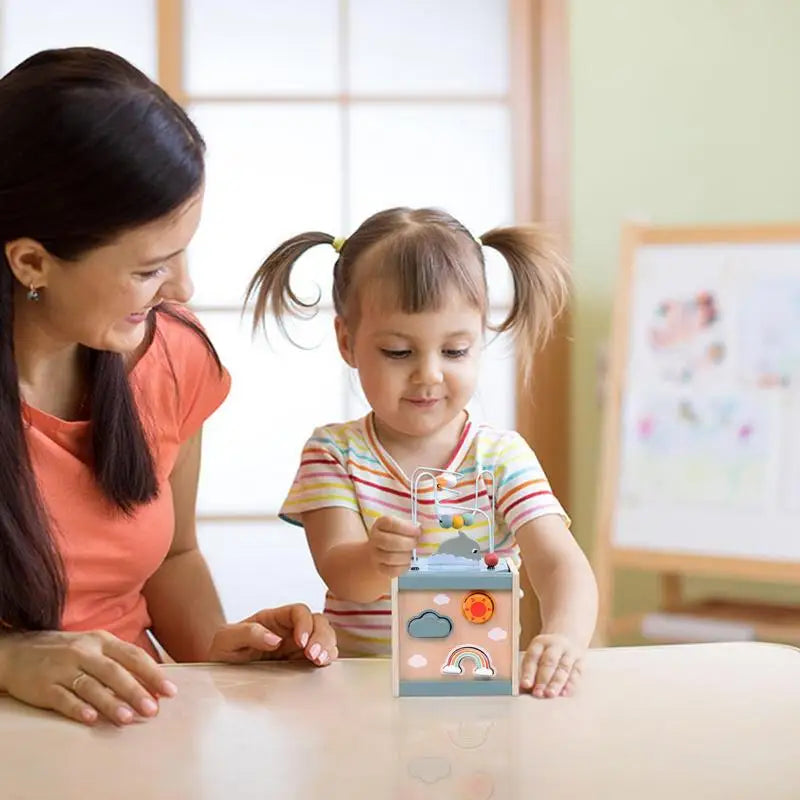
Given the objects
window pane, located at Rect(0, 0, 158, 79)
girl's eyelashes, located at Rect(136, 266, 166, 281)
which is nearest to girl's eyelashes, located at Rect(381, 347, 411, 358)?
girl's eyelashes, located at Rect(136, 266, 166, 281)

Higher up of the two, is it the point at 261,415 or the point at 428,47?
the point at 428,47

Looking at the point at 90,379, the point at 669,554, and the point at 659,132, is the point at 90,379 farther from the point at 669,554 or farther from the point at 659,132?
the point at 659,132

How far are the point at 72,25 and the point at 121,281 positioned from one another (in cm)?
256

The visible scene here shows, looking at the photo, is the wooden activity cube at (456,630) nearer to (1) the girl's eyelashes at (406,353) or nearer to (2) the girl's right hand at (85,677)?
(2) the girl's right hand at (85,677)

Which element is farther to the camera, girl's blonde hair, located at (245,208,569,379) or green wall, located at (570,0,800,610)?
green wall, located at (570,0,800,610)

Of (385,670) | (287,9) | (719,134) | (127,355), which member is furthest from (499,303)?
(385,670)

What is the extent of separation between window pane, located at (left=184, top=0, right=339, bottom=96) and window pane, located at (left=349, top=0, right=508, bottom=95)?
0.08 meters

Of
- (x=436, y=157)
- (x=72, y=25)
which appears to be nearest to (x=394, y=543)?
(x=436, y=157)

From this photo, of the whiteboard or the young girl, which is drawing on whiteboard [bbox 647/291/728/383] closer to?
the whiteboard

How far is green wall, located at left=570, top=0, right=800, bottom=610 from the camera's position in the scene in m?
3.46

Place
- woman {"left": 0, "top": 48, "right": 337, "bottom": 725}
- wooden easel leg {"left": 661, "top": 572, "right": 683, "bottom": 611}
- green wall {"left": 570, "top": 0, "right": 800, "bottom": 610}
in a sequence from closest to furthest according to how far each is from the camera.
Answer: woman {"left": 0, "top": 48, "right": 337, "bottom": 725}, wooden easel leg {"left": 661, "top": 572, "right": 683, "bottom": 611}, green wall {"left": 570, "top": 0, "right": 800, "bottom": 610}

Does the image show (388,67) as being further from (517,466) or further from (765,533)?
(517,466)

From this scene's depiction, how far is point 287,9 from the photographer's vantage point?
11.5 feet

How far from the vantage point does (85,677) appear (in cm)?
103
